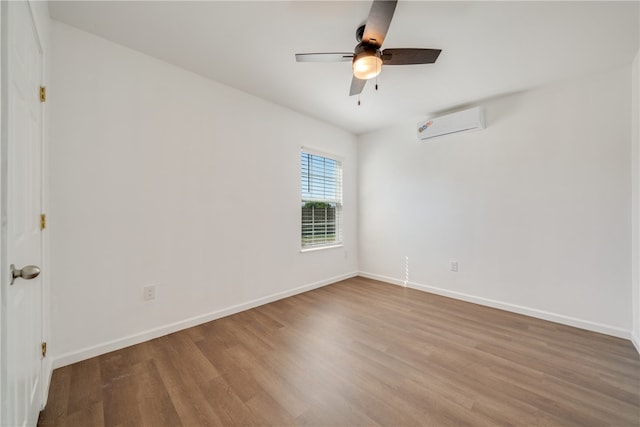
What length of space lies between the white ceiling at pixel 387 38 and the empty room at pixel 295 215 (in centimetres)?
2

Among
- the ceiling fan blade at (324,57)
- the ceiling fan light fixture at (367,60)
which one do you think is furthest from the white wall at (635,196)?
the ceiling fan blade at (324,57)

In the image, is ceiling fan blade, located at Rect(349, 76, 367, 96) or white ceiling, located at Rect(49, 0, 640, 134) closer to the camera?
white ceiling, located at Rect(49, 0, 640, 134)

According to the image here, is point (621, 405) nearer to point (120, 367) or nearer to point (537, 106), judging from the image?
point (537, 106)

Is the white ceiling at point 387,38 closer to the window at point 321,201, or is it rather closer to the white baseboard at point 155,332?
the window at point 321,201

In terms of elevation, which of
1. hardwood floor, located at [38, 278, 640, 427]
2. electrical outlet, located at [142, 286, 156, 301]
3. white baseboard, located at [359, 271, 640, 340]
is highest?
electrical outlet, located at [142, 286, 156, 301]

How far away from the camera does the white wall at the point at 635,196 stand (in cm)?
215

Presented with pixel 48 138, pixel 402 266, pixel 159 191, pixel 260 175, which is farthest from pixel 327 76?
pixel 402 266

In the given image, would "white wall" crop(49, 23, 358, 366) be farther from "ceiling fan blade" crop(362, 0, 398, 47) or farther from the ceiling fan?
"ceiling fan blade" crop(362, 0, 398, 47)

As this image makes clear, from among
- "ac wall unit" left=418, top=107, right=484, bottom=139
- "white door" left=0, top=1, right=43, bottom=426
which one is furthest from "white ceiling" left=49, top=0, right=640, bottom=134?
"white door" left=0, top=1, right=43, bottom=426

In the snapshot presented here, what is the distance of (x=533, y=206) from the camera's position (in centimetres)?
277

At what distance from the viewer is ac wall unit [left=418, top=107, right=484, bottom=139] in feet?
9.95

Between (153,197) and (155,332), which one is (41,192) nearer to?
(153,197)

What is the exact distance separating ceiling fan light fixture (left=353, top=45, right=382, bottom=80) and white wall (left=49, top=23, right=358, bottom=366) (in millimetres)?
1560

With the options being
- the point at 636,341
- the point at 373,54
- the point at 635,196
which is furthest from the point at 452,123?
the point at 636,341
